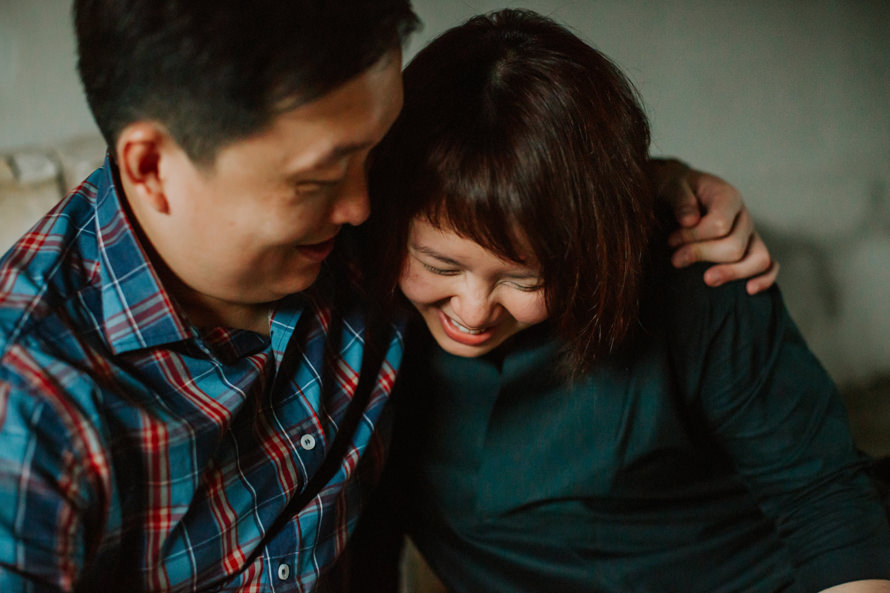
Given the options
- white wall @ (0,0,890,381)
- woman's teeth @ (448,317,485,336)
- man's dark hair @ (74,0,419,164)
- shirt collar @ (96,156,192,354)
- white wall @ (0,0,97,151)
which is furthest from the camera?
white wall @ (0,0,890,381)

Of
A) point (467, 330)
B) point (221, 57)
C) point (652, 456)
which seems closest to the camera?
point (221, 57)

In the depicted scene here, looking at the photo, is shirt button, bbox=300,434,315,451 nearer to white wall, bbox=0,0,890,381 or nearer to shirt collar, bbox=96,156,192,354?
shirt collar, bbox=96,156,192,354

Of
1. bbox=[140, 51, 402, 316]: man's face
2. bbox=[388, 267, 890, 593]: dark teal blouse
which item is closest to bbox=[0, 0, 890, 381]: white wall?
bbox=[388, 267, 890, 593]: dark teal blouse

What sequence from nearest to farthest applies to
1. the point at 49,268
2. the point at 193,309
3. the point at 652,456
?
the point at 49,268, the point at 193,309, the point at 652,456

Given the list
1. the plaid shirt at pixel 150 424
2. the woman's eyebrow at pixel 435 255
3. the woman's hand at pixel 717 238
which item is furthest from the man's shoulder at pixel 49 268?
the woman's hand at pixel 717 238

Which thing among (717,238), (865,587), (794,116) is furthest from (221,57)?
(794,116)

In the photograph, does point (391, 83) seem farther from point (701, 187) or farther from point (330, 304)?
point (701, 187)

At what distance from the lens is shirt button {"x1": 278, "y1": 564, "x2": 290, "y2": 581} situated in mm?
939

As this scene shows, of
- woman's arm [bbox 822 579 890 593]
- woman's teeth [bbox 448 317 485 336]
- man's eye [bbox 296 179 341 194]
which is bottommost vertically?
woman's arm [bbox 822 579 890 593]

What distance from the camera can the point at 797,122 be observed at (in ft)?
5.66

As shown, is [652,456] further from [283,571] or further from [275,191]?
[275,191]

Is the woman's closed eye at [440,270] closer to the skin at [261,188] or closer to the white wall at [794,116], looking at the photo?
the skin at [261,188]

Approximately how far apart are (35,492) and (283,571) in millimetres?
331

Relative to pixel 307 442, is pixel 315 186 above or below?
above
